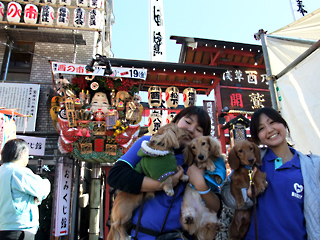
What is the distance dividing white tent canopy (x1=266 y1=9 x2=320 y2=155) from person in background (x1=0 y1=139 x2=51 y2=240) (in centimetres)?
374

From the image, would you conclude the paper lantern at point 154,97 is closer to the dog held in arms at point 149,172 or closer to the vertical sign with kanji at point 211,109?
the vertical sign with kanji at point 211,109

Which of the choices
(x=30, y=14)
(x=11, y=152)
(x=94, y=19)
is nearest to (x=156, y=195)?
(x=11, y=152)

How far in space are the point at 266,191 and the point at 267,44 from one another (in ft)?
9.64

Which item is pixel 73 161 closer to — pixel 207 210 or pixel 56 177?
pixel 56 177

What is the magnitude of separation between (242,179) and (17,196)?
9.07ft

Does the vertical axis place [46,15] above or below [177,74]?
above

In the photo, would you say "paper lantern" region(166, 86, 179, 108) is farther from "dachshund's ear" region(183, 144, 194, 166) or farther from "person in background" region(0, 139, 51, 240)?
"dachshund's ear" region(183, 144, 194, 166)

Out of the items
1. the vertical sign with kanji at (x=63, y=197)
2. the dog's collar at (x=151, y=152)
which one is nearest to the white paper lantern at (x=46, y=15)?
the vertical sign with kanji at (x=63, y=197)

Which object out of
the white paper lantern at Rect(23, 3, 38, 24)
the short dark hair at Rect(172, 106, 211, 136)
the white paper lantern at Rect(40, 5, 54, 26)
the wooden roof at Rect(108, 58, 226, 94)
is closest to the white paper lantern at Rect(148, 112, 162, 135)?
the wooden roof at Rect(108, 58, 226, 94)

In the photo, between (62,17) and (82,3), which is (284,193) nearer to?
(62,17)

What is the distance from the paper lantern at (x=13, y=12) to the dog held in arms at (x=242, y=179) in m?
10.5

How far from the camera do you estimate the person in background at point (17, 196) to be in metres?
2.73

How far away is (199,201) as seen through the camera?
5.97 feet

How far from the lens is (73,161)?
8.47m
